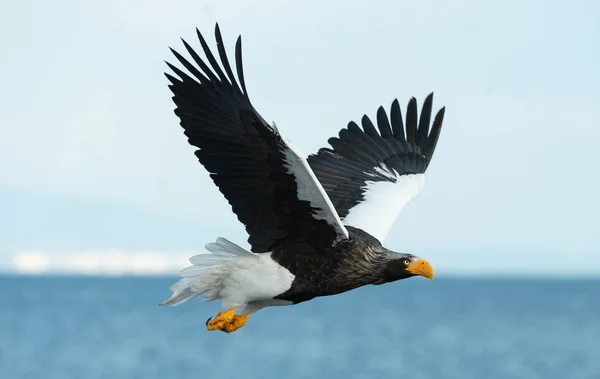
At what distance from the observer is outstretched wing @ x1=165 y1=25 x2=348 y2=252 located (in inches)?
363

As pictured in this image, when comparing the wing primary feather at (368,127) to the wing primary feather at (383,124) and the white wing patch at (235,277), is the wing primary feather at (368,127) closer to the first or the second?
the wing primary feather at (383,124)

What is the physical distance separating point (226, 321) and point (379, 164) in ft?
8.82

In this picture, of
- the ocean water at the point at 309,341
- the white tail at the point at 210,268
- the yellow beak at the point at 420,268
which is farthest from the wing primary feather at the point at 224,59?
the ocean water at the point at 309,341

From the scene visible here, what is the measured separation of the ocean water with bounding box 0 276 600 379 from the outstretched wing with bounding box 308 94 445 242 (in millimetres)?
29805

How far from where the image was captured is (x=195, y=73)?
933cm

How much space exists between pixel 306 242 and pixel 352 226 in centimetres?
134

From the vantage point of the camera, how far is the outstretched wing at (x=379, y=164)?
1141 centimetres

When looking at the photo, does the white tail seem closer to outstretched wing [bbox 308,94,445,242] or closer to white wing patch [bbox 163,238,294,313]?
white wing patch [bbox 163,238,294,313]

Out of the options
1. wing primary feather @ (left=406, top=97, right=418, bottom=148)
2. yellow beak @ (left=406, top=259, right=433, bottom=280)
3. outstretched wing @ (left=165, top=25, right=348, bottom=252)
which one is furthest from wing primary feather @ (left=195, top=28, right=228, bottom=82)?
wing primary feather @ (left=406, top=97, right=418, bottom=148)

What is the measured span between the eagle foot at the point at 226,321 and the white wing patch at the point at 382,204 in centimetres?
161
